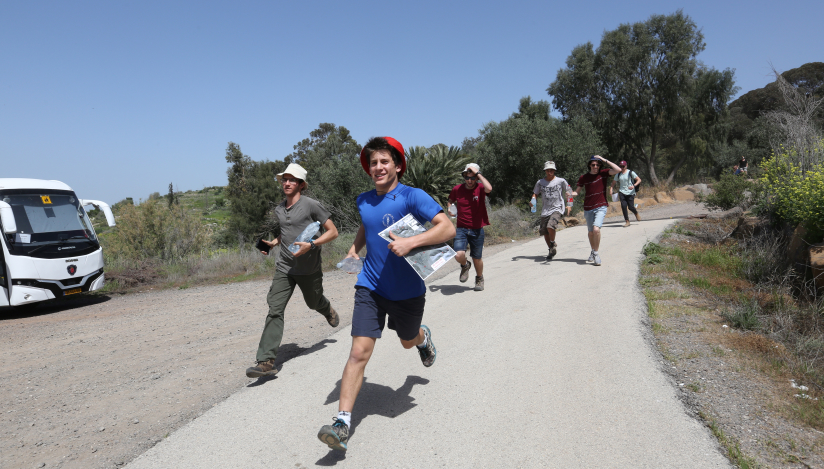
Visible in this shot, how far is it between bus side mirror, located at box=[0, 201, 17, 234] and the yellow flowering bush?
14.0 meters

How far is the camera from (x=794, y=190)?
7895 mm

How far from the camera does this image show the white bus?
9422mm

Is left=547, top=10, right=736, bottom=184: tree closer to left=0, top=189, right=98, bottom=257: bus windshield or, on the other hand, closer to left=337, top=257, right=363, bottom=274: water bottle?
left=0, top=189, right=98, bottom=257: bus windshield

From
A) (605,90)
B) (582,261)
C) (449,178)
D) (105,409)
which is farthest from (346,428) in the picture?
(605,90)

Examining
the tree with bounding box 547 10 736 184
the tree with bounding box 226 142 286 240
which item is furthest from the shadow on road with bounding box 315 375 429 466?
the tree with bounding box 547 10 736 184

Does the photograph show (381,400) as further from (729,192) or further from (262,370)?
(729,192)

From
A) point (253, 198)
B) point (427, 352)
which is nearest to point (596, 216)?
point (427, 352)

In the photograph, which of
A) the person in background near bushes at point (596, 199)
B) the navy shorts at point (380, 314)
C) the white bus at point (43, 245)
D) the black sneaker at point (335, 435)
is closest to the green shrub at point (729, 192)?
the person in background near bushes at point (596, 199)

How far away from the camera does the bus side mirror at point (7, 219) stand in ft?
31.1

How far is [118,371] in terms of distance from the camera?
539cm

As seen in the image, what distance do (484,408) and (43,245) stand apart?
405 inches

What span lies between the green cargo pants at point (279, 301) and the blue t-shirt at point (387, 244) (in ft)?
5.32

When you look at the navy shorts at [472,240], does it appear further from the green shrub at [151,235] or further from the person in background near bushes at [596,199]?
the green shrub at [151,235]

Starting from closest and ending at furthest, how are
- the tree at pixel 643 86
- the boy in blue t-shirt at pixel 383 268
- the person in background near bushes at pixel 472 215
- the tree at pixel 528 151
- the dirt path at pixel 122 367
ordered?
the boy in blue t-shirt at pixel 383 268 → the dirt path at pixel 122 367 → the person in background near bushes at pixel 472 215 → the tree at pixel 528 151 → the tree at pixel 643 86
